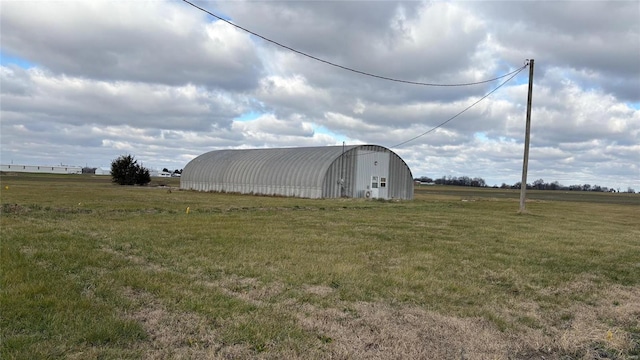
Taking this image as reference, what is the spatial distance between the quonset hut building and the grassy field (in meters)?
26.0

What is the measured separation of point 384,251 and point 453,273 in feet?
8.42

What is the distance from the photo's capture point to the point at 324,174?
38.3m

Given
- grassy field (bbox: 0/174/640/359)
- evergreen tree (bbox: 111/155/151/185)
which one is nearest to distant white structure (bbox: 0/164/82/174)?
evergreen tree (bbox: 111/155/151/185)

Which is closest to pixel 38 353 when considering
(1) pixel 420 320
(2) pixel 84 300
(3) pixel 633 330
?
(2) pixel 84 300

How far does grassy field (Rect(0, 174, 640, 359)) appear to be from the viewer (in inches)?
201

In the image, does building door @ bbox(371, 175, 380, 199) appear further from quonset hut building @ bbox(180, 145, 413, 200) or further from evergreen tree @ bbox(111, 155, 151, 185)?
evergreen tree @ bbox(111, 155, 151, 185)

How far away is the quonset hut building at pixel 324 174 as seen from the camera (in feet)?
129

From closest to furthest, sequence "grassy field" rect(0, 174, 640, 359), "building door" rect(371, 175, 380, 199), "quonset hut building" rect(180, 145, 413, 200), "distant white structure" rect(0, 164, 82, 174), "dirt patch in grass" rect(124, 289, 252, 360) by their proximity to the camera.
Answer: "dirt patch in grass" rect(124, 289, 252, 360)
"grassy field" rect(0, 174, 640, 359)
"quonset hut building" rect(180, 145, 413, 200)
"building door" rect(371, 175, 380, 199)
"distant white structure" rect(0, 164, 82, 174)

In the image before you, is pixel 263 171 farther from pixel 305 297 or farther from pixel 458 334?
pixel 458 334

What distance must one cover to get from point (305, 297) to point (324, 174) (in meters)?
31.4

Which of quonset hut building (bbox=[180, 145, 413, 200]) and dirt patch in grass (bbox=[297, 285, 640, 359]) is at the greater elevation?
quonset hut building (bbox=[180, 145, 413, 200])

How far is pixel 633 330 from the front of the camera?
634 centimetres

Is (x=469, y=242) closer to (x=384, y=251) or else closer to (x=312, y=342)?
(x=384, y=251)

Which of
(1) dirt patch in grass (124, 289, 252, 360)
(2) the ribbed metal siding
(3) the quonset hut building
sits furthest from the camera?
(2) the ribbed metal siding
